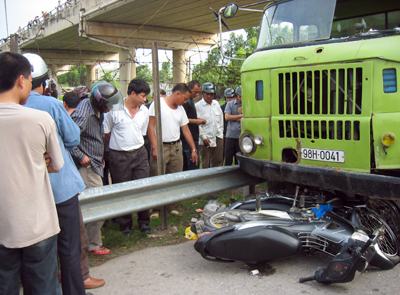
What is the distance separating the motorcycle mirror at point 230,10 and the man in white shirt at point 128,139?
1351 mm

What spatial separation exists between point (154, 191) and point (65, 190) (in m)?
1.57

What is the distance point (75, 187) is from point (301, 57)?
98.4 inches

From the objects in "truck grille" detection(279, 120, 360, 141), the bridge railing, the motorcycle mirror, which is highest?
the bridge railing

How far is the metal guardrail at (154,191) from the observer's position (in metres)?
4.07

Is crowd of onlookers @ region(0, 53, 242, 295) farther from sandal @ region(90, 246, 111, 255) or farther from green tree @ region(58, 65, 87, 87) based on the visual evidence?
green tree @ region(58, 65, 87, 87)

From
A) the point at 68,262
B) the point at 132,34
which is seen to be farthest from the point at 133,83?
the point at 132,34

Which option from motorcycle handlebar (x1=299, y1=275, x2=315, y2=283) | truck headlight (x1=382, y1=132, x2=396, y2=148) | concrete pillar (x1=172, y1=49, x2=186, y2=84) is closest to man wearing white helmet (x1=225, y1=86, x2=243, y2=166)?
truck headlight (x1=382, y1=132, x2=396, y2=148)

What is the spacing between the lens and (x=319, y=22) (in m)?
4.89

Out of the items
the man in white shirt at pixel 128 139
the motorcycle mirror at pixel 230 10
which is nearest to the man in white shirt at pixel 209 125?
the motorcycle mirror at pixel 230 10

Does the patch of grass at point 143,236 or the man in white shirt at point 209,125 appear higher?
the man in white shirt at point 209,125

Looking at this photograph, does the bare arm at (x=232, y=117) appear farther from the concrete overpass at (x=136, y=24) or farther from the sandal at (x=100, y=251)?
the concrete overpass at (x=136, y=24)

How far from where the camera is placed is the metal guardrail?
407 centimetres

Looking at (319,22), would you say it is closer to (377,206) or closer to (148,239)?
(377,206)

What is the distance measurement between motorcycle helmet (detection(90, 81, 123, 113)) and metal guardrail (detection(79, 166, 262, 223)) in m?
0.77
